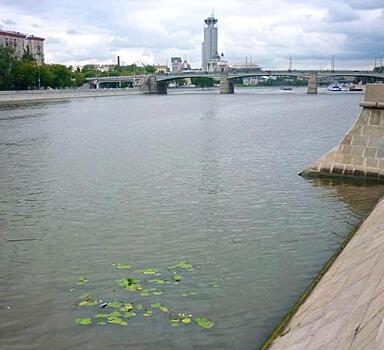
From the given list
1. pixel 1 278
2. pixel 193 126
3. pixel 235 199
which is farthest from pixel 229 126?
pixel 1 278

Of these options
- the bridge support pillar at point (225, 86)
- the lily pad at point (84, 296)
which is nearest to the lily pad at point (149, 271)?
the lily pad at point (84, 296)

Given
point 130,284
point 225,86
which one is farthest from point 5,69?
point 130,284

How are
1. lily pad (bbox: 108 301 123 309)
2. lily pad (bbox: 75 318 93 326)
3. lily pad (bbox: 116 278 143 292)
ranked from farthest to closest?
lily pad (bbox: 116 278 143 292), lily pad (bbox: 108 301 123 309), lily pad (bbox: 75 318 93 326)

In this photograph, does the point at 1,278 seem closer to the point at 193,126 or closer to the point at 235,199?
the point at 235,199

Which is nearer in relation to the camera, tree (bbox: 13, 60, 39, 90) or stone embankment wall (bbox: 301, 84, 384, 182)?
stone embankment wall (bbox: 301, 84, 384, 182)

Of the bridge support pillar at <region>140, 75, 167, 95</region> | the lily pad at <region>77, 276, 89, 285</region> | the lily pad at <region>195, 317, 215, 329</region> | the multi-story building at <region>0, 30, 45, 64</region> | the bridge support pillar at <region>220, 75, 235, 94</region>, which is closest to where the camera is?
the lily pad at <region>195, 317, 215, 329</region>

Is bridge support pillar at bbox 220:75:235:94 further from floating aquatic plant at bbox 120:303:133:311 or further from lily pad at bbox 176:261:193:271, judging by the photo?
floating aquatic plant at bbox 120:303:133:311

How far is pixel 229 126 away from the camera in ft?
152

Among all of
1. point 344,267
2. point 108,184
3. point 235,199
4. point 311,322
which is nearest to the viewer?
point 311,322

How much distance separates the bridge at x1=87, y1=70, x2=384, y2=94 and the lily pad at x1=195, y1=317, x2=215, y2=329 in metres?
118

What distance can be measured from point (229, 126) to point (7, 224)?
33948 millimetres

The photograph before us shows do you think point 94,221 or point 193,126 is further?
point 193,126

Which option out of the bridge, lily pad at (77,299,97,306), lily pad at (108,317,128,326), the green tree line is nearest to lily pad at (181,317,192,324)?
lily pad at (108,317,128,326)

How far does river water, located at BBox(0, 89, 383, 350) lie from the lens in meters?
8.23
